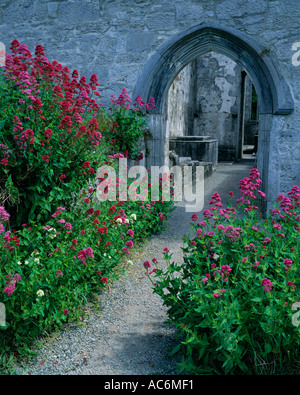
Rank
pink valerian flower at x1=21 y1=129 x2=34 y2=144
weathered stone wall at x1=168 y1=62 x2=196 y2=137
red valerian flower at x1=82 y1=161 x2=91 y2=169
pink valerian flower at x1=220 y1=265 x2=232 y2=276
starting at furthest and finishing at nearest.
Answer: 1. weathered stone wall at x1=168 y1=62 x2=196 y2=137
2. red valerian flower at x1=82 y1=161 x2=91 y2=169
3. pink valerian flower at x1=21 y1=129 x2=34 y2=144
4. pink valerian flower at x1=220 y1=265 x2=232 y2=276

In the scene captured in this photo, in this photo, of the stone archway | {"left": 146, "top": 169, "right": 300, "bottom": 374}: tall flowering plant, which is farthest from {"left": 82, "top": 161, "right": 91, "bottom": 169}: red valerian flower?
the stone archway

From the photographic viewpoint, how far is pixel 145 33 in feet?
18.3

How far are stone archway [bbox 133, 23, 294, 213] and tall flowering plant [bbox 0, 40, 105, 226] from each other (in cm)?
262

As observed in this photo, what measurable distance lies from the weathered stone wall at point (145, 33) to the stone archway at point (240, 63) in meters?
0.03

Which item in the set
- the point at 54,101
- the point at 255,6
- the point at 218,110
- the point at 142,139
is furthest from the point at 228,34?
the point at 218,110

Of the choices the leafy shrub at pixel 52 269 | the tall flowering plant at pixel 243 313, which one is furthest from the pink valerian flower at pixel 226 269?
the leafy shrub at pixel 52 269

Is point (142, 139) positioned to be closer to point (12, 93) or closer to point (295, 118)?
point (295, 118)

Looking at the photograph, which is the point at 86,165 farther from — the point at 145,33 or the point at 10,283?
the point at 145,33

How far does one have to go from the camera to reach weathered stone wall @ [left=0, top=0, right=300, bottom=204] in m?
5.21

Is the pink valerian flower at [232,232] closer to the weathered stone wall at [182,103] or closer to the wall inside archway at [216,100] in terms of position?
the weathered stone wall at [182,103]

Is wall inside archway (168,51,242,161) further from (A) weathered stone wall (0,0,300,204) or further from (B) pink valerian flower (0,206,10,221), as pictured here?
(B) pink valerian flower (0,206,10,221)

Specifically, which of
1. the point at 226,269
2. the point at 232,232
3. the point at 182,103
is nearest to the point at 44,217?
the point at 232,232

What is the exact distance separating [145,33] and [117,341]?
4.49m

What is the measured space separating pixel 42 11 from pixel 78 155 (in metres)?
3.97
